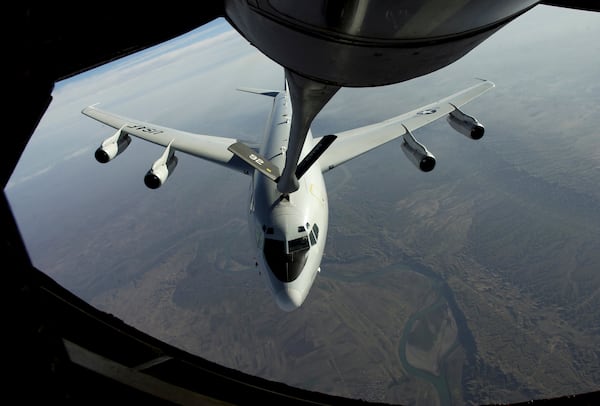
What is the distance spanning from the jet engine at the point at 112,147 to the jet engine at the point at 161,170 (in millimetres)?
2409

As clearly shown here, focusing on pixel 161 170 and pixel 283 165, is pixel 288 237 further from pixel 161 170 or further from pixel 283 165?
pixel 161 170

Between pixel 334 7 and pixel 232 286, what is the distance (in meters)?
100

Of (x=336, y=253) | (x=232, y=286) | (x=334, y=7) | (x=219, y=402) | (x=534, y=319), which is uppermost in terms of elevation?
(x=334, y=7)

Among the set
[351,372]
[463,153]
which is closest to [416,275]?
[351,372]

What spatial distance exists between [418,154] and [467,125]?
4.18 meters

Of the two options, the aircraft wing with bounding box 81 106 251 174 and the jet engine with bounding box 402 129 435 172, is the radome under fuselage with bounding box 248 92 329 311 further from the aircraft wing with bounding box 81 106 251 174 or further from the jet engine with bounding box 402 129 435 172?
the jet engine with bounding box 402 129 435 172

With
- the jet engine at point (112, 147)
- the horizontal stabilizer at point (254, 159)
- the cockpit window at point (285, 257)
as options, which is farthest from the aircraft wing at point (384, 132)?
the jet engine at point (112, 147)

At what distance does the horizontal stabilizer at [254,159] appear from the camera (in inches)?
415

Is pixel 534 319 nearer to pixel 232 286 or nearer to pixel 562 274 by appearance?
pixel 562 274

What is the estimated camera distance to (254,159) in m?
10.8

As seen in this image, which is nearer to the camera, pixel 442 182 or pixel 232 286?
pixel 232 286

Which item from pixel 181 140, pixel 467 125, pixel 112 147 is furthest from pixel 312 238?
pixel 112 147

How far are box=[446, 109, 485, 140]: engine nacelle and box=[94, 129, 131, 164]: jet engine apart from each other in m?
20.9

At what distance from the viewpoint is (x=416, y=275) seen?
9075cm
